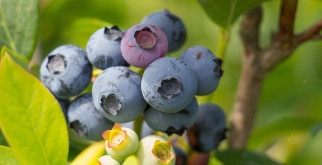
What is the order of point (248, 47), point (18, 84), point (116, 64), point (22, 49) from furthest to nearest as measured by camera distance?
point (248, 47)
point (22, 49)
point (116, 64)
point (18, 84)

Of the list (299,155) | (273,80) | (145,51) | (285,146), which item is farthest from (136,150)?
(273,80)

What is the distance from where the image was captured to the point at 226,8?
1.56 m

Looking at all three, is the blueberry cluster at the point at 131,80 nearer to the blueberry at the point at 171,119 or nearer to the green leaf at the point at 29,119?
the blueberry at the point at 171,119

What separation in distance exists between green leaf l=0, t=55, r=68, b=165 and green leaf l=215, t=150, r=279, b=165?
81cm

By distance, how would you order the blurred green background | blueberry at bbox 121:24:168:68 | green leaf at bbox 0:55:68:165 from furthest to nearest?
1. the blurred green background
2. blueberry at bbox 121:24:168:68
3. green leaf at bbox 0:55:68:165

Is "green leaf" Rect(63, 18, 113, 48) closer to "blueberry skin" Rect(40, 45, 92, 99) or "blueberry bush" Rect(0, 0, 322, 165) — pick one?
"blueberry bush" Rect(0, 0, 322, 165)

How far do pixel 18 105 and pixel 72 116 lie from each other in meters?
0.33

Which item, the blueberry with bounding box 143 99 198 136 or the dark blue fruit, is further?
the dark blue fruit

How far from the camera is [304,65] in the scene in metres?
2.56

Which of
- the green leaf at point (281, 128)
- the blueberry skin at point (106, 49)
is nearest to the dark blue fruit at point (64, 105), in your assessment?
the blueberry skin at point (106, 49)

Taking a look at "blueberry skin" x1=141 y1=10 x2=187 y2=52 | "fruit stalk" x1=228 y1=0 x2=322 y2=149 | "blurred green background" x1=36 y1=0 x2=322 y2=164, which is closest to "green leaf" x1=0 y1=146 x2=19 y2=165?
"blueberry skin" x1=141 y1=10 x2=187 y2=52

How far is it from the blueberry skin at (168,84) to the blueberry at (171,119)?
0.06 metres

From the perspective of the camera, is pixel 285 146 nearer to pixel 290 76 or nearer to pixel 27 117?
pixel 290 76

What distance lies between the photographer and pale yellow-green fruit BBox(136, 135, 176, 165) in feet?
3.42
